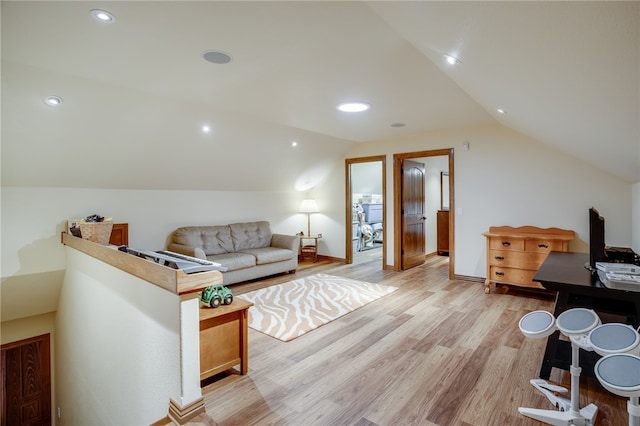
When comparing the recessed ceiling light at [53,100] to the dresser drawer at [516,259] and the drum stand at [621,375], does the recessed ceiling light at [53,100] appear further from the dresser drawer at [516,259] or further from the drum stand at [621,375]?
the dresser drawer at [516,259]

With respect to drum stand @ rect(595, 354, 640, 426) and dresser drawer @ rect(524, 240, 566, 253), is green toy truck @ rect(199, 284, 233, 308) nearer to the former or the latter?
drum stand @ rect(595, 354, 640, 426)

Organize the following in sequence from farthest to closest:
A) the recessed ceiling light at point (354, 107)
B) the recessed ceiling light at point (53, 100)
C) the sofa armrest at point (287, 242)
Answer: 1. the sofa armrest at point (287, 242)
2. the recessed ceiling light at point (354, 107)
3. the recessed ceiling light at point (53, 100)

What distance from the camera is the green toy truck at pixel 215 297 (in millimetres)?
2455

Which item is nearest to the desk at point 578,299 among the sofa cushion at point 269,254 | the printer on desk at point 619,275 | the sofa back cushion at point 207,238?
the printer on desk at point 619,275

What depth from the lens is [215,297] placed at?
247cm

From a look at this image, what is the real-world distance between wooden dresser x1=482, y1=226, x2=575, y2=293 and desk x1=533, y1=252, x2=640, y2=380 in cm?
163

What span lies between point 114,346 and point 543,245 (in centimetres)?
479

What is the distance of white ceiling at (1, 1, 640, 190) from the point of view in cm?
130

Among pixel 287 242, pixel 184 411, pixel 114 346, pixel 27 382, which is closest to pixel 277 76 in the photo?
pixel 184 411

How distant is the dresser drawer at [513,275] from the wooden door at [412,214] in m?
1.71

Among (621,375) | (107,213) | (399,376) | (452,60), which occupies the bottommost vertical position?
(399,376)

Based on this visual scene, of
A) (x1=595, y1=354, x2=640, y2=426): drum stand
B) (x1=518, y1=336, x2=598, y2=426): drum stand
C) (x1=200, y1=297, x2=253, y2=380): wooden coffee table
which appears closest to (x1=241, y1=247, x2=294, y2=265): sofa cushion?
(x1=200, y1=297, x2=253, y2=380): wooden coffee table

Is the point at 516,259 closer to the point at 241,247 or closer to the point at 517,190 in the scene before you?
the point at 517,190

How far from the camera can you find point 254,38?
2.08 metres
